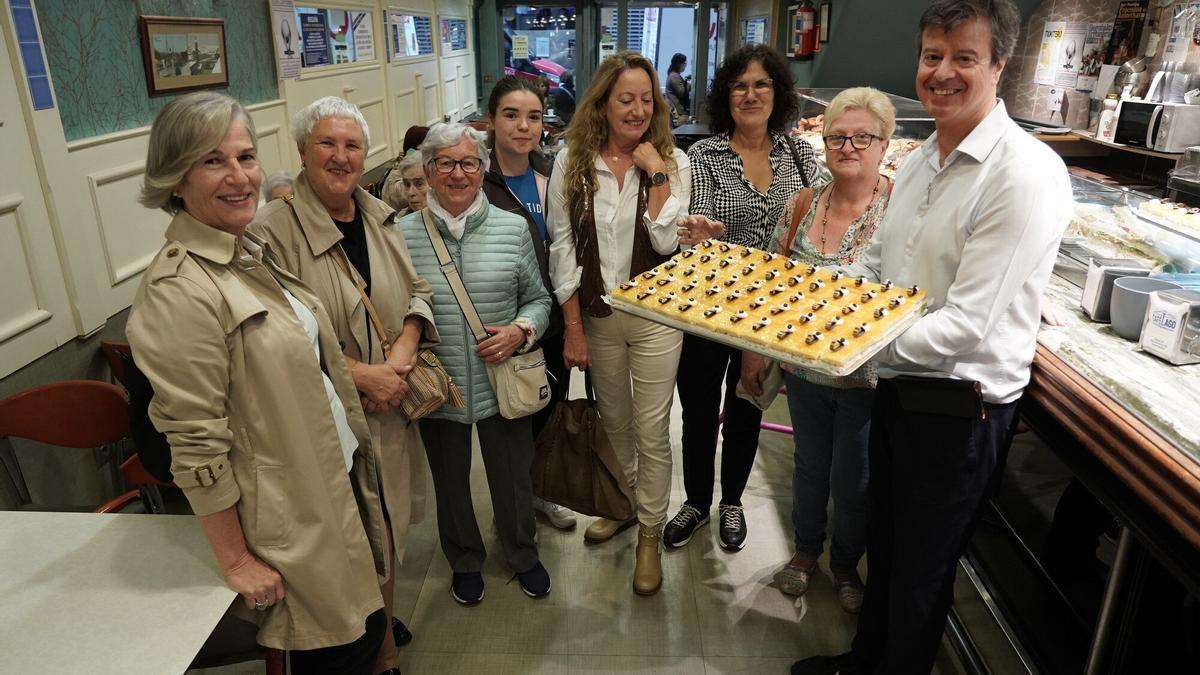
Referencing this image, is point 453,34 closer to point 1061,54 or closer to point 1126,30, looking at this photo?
point 1061,54

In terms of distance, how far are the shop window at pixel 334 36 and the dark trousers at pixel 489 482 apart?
3497 mm

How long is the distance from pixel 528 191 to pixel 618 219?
0.41m

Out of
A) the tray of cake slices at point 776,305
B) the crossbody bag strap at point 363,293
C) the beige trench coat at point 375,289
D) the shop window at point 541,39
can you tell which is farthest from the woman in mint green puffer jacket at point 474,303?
the shop window at point 541,39

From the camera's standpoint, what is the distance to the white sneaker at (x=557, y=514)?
10.2ft

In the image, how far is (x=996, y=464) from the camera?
1.74 meters

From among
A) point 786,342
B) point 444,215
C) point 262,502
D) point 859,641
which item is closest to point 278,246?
point 444,215

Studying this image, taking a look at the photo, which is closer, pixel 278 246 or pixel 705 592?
pixel 278 246

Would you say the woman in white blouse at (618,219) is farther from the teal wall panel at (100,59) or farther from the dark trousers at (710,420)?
the teal wall panel at (100,59)

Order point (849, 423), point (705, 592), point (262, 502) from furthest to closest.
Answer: point (705, 592)
point (849, 423)
point (262, 502)

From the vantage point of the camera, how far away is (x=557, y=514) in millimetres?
3131

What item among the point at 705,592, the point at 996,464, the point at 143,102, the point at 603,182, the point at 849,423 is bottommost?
the point at 705,592

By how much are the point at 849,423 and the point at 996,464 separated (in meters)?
0.66

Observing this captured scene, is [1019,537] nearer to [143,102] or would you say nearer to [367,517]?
[367,517]

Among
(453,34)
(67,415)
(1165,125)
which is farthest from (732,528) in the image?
(453,34)
